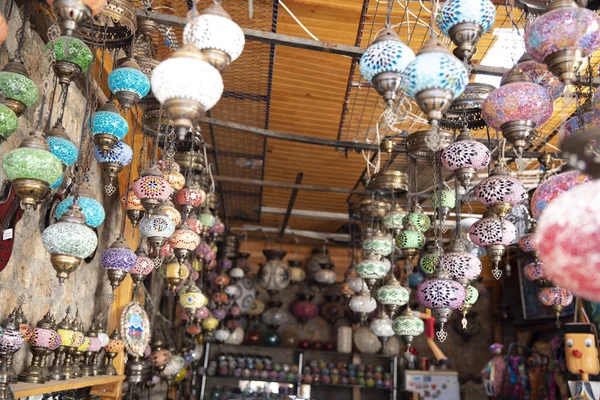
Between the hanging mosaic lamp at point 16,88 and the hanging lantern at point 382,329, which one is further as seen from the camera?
the hanging lantern at point 382,329

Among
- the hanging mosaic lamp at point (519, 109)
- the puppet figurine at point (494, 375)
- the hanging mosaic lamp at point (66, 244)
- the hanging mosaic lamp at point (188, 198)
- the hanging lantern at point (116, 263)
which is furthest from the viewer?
the puppet figurine at point (494, 375)

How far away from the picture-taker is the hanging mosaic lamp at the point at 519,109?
67.4 inches

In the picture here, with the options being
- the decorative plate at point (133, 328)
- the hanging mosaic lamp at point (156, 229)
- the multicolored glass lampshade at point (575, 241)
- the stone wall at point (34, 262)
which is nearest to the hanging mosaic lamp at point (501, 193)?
the multicolored glass lampshade at point (575, 241)

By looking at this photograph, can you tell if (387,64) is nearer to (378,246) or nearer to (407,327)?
(407,327)

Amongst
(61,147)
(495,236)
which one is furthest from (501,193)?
(61,147)

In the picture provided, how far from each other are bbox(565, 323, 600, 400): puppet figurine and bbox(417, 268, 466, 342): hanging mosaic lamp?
136 inches

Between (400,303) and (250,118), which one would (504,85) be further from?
(250,118)

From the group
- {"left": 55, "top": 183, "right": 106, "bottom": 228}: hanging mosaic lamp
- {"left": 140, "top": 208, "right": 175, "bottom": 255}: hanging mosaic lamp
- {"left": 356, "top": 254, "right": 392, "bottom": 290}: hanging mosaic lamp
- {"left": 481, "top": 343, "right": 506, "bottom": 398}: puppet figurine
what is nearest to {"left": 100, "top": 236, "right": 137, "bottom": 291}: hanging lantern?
{"left": 140, "top": 208, "right": 175, "bottom": 255}: hanging mosaic lamp

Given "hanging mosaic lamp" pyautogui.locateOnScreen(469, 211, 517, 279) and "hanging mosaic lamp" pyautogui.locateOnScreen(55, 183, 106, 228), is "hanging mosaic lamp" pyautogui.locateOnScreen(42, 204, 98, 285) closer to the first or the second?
"hanging mosaic lamp" pyautogui.locateOnScreen(55, 183, 106, 228)

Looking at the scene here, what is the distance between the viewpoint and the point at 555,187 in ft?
5.71

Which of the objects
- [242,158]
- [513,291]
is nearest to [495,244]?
[242,158]

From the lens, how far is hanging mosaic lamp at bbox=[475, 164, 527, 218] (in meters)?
2.19

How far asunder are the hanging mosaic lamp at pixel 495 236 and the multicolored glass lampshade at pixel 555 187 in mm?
567

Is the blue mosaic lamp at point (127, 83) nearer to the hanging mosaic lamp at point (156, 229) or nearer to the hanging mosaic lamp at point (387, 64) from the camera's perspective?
the hanging mosaic lamp at point (156, 229)
